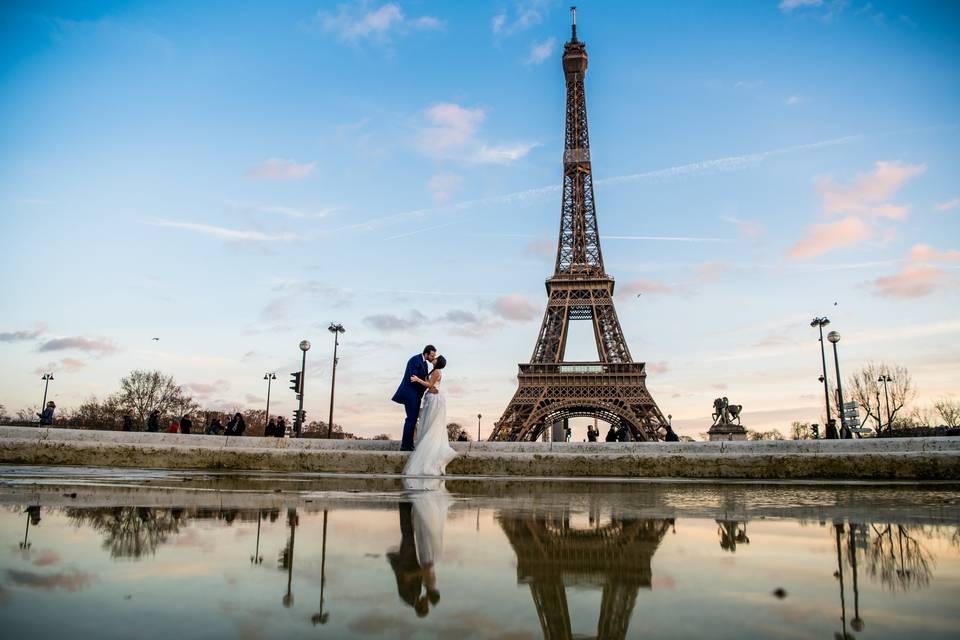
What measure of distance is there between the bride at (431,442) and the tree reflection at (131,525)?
5114mm

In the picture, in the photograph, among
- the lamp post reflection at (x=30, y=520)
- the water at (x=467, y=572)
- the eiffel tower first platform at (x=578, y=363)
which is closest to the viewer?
A: the water at (x=467, y=572)

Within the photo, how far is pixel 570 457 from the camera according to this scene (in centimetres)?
1110

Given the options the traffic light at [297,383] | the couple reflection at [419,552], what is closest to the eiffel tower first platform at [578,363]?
the traffic light at [297,383]

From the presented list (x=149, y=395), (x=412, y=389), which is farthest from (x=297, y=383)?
(x=149, y=395)

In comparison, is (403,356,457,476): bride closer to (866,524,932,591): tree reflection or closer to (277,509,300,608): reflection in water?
(277,509,300,608): reflection in water

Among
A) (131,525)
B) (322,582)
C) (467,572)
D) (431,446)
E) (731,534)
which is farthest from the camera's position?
(431,446)

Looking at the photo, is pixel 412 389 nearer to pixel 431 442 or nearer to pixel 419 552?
pixel 431 442

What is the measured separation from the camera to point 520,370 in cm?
4684

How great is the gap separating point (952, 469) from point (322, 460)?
10.7 metres

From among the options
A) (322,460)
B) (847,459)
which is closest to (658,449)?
(847,459)

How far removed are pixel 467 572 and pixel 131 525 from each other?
2.14 m

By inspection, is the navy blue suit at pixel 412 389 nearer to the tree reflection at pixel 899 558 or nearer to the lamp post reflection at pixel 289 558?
the lamp post reflection at pixel 289 558

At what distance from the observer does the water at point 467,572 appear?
1.65 metres

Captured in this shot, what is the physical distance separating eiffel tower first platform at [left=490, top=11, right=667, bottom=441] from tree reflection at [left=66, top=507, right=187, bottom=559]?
3808 centimetres
